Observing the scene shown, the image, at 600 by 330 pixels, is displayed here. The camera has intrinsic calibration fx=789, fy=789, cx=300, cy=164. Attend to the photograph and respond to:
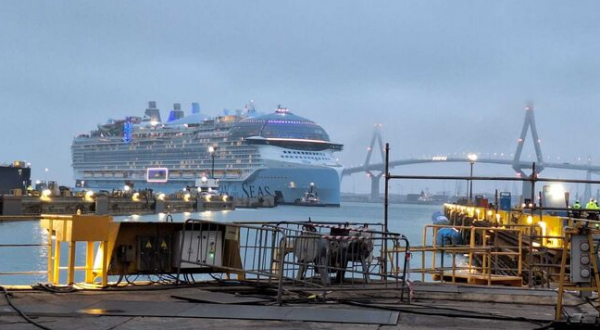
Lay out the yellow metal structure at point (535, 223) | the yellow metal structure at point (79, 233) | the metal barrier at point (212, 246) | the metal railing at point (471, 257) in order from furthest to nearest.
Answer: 1. the yellow metal structure at point (535, 223)
2. the metal railing at point (471, 257)
3. the metal barrier at point (212, 246)
4. the yellow metal structure at point (79, 233)

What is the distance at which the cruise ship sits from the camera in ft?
443

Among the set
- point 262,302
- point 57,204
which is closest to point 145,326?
point 262,302

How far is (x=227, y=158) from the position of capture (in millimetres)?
137125

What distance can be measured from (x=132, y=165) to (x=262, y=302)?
144161 millimetres

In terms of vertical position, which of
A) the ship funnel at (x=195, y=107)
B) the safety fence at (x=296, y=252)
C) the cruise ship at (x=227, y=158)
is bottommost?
the safety fence at (x=296, y=252)

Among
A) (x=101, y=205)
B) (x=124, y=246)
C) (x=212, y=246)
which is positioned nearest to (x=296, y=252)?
(x=212, y=246)

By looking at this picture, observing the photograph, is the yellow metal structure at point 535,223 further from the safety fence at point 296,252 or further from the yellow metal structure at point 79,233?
the yellow metal structure at point 79,233

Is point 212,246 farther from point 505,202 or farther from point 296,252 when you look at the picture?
point 505,202

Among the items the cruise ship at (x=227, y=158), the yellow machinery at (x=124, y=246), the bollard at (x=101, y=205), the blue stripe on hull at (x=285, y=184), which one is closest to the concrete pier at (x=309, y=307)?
the yellow machinery at (x=124, y=246)

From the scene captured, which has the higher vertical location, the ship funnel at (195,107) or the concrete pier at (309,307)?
the ship funnel at (195,107)

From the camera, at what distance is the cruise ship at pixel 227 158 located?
443 feet

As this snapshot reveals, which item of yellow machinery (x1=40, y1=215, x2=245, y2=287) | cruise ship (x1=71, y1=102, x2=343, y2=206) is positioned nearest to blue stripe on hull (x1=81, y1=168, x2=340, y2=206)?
cruise ship (x1=71, y1=102, x2=343, y2=206)

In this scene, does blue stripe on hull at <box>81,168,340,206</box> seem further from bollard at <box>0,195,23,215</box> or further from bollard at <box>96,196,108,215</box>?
bollard at <box>0,195,23,215</box>

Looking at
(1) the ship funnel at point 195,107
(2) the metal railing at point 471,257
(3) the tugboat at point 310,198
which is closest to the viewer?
(2) the metal railing at point 471,257
